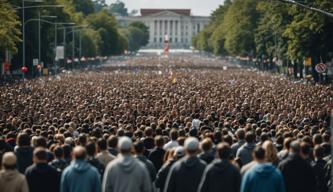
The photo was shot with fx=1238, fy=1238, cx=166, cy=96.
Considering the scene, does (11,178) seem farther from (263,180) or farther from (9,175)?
(263,180)

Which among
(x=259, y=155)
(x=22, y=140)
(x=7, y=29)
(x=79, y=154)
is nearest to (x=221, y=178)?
(x=259, y=155)


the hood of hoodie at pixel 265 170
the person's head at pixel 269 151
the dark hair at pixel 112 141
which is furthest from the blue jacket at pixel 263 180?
the dark hair at pixel 112 141

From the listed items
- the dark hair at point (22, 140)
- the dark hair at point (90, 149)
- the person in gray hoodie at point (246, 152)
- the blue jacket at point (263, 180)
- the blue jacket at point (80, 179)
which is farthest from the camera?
the person in gray hoodie at point (246, 152)

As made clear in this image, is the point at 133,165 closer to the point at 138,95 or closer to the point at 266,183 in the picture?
the point at 266,183

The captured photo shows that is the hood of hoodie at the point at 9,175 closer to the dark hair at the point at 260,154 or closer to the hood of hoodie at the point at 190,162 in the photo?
the hood of hoodie at the point at 190,162

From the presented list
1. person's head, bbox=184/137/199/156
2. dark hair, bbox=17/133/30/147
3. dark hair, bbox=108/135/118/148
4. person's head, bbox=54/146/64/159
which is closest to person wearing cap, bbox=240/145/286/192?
person's head, bbox=184/137/199/156

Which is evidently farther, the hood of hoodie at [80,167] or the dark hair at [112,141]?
the dark hair at [112,141]
